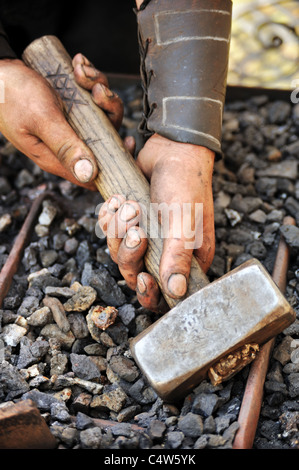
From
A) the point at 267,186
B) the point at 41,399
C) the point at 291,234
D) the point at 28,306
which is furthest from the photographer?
the point at 267,186

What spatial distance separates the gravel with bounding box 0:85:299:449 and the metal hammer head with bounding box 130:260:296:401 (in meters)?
0.16

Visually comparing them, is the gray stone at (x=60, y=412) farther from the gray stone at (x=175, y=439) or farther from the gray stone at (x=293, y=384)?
the gray stone at (x=293, y=384)

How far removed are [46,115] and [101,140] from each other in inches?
9.9

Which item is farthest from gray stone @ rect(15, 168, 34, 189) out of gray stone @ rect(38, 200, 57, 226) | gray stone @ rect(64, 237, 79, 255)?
gray stone @ rect(64, 237, 79, 255)

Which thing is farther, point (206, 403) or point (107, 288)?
point (107, 288)

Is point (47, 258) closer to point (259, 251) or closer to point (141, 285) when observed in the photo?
point (141, 285)

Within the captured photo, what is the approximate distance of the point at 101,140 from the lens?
6.92ft

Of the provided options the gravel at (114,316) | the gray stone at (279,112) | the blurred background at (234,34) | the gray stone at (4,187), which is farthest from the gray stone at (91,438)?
the blurred background at (234,34)

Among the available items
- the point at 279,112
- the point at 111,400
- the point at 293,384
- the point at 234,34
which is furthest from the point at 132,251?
the point at 234,34

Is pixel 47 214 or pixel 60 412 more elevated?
pixel 47 214

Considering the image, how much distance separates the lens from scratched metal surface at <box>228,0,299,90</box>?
3.11 m

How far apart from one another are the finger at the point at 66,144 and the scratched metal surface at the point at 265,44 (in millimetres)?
1474

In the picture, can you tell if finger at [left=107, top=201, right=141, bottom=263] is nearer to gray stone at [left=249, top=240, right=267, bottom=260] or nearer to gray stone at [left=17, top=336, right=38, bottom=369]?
gray stone at [left=17, top=336, right=38, bottom=369]

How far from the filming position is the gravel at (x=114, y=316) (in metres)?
1.64
